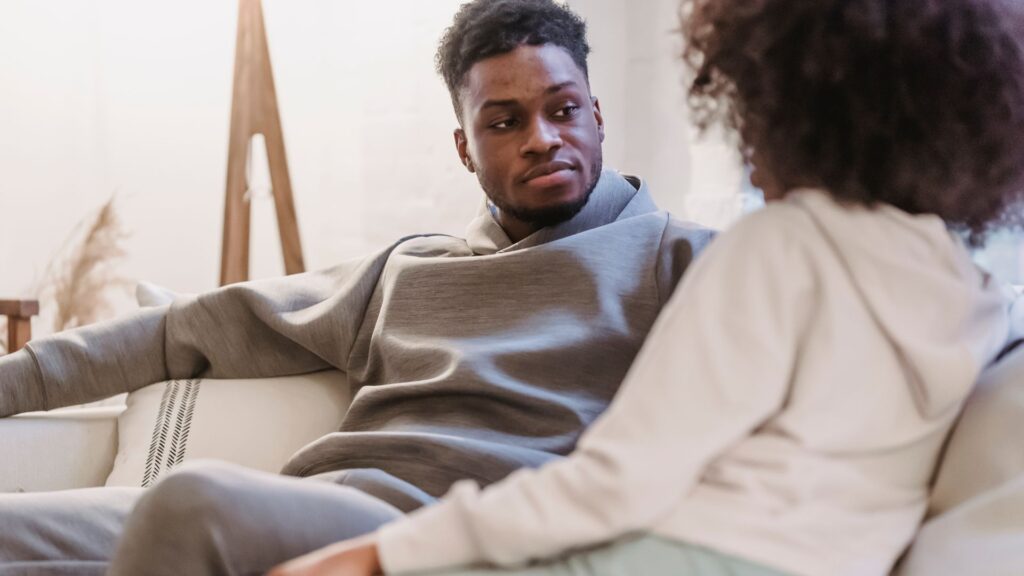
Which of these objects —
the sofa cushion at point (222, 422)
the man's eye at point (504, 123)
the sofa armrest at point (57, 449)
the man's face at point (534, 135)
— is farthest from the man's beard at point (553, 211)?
the sofa armrest at point (57, 449)

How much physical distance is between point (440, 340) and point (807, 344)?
800 mm

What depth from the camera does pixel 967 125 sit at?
904 mm

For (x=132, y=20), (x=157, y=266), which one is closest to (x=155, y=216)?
(x=157, y=266)

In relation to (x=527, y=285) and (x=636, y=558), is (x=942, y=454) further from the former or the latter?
(x=527, y=285)

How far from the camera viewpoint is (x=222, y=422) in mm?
1765

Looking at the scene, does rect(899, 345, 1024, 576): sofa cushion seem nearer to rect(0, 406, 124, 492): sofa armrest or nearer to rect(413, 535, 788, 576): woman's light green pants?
rect(413, 535, 788, 576): woman's light green pants

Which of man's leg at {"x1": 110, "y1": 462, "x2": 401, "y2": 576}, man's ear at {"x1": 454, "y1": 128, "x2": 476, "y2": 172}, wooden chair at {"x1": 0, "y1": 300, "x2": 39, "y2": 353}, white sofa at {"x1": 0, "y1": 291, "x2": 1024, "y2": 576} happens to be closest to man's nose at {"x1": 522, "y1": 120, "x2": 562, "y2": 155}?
man's ear at {"x1": 454, "y1": 128, "x2": 476, "y2": 172}

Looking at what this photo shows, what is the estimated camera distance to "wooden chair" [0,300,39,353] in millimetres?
2221

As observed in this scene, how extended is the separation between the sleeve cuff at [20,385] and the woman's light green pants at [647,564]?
3.65ft

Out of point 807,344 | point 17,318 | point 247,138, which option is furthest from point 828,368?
point 247,138

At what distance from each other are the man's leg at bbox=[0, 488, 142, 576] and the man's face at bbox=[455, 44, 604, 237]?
25.9 inches

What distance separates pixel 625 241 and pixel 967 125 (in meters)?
0.69

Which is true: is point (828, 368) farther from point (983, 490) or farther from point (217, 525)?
point (217, 525)

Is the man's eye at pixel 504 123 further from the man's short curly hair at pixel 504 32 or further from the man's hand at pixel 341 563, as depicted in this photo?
the man's hand at pixel 341 563
